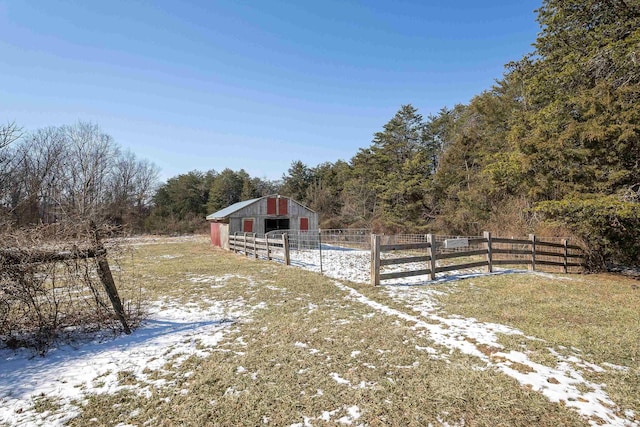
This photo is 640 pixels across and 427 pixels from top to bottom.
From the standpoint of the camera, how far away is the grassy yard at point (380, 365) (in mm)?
2572

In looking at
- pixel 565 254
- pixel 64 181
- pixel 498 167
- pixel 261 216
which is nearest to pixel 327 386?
pixel 565 254

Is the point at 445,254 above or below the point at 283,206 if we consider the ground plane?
below

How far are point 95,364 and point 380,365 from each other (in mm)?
3451

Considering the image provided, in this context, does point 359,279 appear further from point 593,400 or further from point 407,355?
point 593,400

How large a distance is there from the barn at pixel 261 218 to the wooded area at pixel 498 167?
22.0 ft

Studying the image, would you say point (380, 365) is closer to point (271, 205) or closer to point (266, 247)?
point (266, 247)

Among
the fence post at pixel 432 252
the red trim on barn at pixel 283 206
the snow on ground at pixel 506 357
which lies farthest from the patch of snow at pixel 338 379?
the red trim on barn at pixel 283 206

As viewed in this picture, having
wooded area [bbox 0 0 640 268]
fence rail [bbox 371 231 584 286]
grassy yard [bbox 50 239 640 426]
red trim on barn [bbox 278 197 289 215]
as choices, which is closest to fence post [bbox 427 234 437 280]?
fence rail [bbox 371 231 584 286]

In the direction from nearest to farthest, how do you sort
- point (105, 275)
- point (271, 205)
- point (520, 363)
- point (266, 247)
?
point (520, 363) → point (105, 275) → point (266, 247) → point (271, 205)

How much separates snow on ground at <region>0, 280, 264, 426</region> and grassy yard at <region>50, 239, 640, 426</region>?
0.39ft

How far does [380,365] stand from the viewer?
11.2ft

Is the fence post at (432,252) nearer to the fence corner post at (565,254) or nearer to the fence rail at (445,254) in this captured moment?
the fence rail at (445,254)

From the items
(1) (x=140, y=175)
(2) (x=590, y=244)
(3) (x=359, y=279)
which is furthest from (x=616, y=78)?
(1) (x=140, y=175)

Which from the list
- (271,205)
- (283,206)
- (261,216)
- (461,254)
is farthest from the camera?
(283,206)
